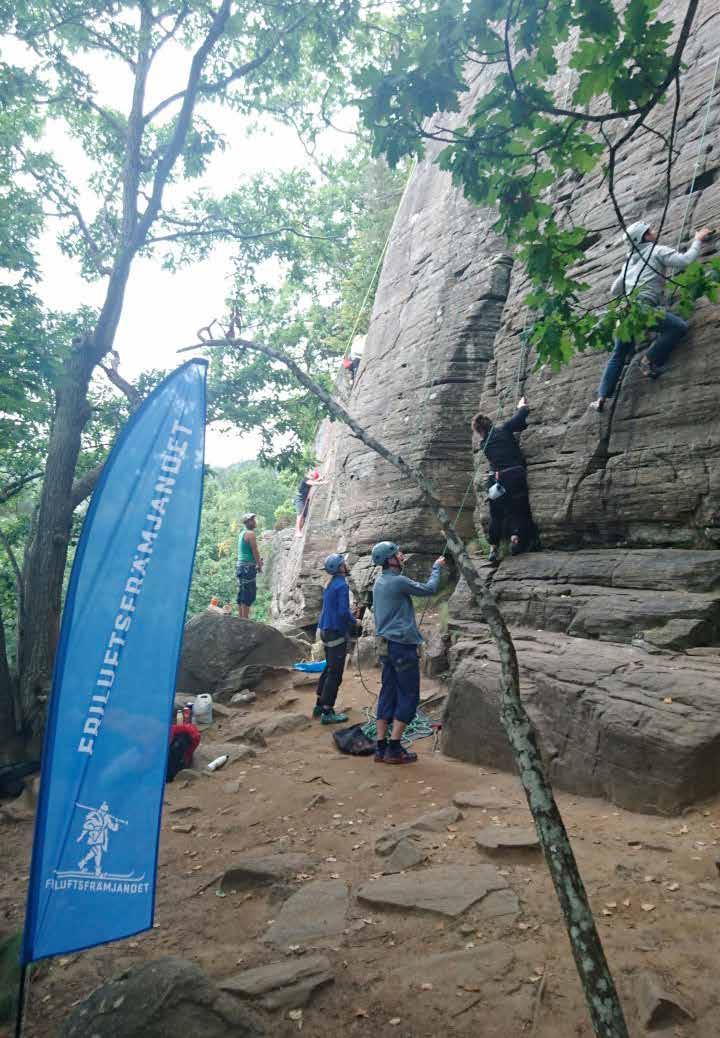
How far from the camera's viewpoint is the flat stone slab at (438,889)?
155 inches

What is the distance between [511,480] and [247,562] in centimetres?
662

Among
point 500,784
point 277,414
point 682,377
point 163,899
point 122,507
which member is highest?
point 277,414

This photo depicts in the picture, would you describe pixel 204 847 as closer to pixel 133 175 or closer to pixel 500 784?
pixel 500 784

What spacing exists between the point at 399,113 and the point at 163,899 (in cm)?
563

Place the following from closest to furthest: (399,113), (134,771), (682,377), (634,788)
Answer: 1. (134,771)
2. (399,113)
3. (634,788)
4. (682,377)

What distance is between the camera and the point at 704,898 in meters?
3.67

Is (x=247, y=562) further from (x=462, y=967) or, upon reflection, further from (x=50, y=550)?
(x=462, y=967)

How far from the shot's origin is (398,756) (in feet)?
22.5

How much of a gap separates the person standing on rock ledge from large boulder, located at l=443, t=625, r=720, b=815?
565 mm

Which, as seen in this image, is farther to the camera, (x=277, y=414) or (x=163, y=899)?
(x=277, y=414)

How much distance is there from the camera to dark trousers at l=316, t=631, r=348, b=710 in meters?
8.35

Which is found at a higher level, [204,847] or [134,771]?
[134,771]

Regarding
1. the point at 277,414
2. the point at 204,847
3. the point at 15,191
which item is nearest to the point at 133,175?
the point at 15,191

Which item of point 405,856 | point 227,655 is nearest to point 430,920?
point 405,856
